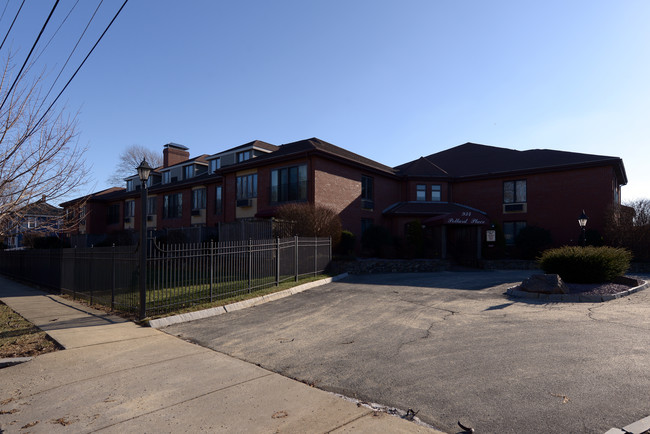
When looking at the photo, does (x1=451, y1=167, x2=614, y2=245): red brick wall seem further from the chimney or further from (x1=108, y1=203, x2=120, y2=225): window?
(x1=108, y1=203, x2=120, y2=225): window

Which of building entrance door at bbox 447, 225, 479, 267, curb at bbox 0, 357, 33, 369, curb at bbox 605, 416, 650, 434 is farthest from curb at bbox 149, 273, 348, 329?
building entrance door at bbox 447, 225, 479, 267

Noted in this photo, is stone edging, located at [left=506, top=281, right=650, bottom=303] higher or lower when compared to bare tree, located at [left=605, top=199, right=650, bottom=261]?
lower

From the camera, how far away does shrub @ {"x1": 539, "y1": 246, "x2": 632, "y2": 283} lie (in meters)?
12.6

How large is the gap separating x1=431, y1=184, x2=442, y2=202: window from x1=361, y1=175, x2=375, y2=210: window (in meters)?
5.10

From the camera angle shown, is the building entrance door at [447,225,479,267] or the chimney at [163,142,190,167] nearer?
the building entrance door at [447,225,479,267]

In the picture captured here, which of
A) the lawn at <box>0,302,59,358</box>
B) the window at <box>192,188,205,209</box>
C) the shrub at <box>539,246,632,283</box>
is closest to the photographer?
the lawn at <box>0,302,59,358</box>

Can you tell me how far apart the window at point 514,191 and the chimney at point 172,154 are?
32.8 m

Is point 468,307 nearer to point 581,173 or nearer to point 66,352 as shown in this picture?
point 66,352

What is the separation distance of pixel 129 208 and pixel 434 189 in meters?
30.8

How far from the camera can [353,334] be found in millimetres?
7551

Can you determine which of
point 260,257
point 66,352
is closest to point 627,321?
point 260,257

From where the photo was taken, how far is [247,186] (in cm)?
2639

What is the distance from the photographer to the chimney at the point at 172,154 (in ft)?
141

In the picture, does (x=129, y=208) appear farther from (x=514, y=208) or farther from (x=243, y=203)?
(x=514, y=208)
